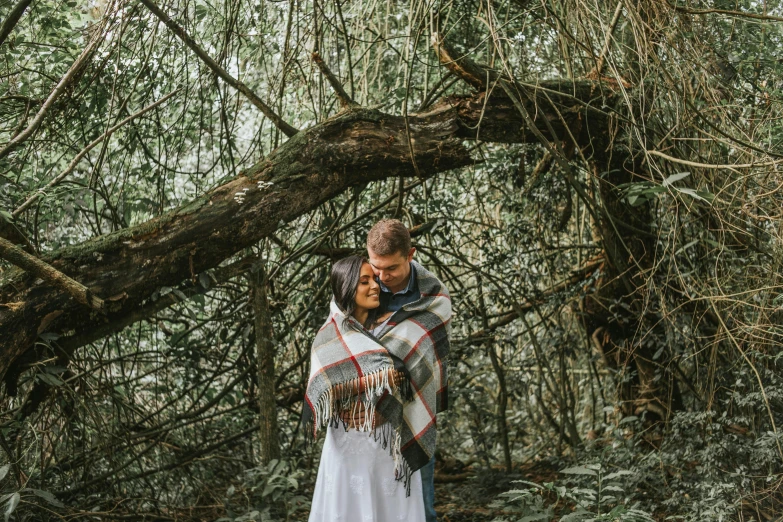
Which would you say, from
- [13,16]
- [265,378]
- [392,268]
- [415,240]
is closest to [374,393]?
[392,268]

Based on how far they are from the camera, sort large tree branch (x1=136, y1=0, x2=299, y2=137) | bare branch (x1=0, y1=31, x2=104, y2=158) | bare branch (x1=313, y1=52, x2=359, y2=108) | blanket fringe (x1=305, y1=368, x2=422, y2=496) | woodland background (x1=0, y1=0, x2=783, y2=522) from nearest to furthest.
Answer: blanket fringe (x1=305, y1=368, x2=422, y2=496) → bare branch (x1=0, y1=31, x2=104, y2=158) → woodland background (x1=0, y1=0, x2=783, y2=522) → large tree branch (x1=136, y1=0, x2=299, y2=137) → bare branch (x1=313, y1=52, x2=359, y2=108)

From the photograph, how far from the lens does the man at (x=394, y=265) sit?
10.2 feet

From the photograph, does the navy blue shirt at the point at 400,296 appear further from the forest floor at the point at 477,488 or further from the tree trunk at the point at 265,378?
the forest floor at the point at 477,488

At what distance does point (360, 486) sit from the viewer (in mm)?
3074

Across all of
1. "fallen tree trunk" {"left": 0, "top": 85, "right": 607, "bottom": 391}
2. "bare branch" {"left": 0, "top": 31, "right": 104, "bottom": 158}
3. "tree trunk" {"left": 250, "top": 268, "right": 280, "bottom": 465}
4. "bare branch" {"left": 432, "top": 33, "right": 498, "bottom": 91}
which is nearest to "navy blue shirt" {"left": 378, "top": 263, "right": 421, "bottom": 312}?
"fallen tree trunk" {"left": 0, "top": 85, "right": 607, "bottom": 391}

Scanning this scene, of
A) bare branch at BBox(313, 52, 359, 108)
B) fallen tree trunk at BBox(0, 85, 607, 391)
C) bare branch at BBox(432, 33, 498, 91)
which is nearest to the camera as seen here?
fallen tree trunk at BBox(0, 85, 607, 391)

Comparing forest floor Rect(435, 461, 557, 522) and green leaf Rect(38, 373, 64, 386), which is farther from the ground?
green leaf Rect(38, 373, 64, 386)

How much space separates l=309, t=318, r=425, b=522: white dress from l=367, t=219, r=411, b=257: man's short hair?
715mm

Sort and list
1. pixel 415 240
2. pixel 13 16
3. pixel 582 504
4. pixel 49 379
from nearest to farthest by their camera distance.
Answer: pixel 13 16 < pixel 49 379 < pixel 582 504 < pixel 415 240

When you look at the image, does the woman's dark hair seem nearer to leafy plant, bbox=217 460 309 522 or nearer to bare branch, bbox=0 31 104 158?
leafy plant, bbox=217 460 309 522

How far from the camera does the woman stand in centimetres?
305

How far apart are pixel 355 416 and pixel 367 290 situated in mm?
491

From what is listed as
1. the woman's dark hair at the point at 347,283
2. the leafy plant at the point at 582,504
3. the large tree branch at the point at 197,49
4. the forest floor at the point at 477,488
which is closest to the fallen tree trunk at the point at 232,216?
the large tree branch at the point at 197,49

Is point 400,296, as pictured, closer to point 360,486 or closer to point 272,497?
point 360,486
